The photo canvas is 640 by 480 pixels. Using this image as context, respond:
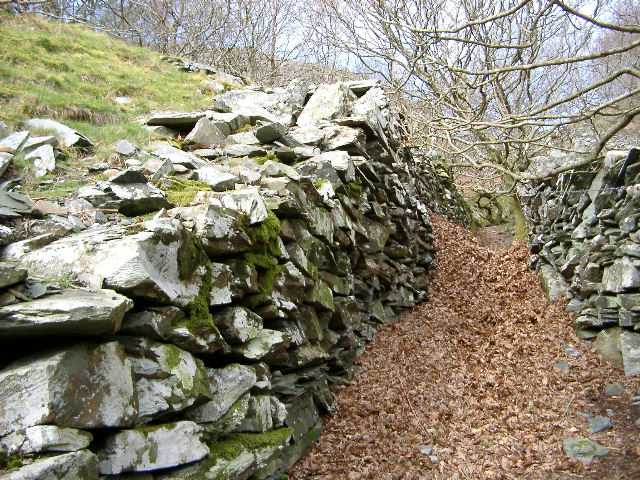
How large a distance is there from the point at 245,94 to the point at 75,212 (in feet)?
27.2

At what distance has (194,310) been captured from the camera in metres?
4.20

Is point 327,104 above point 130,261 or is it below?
above

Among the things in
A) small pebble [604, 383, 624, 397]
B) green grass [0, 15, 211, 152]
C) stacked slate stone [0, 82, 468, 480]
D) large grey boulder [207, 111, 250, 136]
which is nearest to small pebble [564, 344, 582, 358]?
small pebble [604, 383, 624, 397]

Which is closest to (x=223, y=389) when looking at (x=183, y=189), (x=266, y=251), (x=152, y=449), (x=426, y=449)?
(x=152, y=449)

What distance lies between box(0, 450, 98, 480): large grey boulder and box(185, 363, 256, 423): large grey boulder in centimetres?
109

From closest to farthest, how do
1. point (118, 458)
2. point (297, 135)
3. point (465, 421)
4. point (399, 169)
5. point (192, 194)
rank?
point (118, 458)
point (192, 194)
point (465, 421)
point (297, 135)
point (399, 169)

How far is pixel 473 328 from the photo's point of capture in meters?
9.77

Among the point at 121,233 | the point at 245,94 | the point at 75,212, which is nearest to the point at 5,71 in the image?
the point at 245,94

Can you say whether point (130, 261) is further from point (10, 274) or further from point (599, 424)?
point (599, 424)


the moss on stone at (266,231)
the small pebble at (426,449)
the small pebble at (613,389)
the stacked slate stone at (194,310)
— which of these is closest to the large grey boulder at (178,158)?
the stacked slate stone at (194,310)

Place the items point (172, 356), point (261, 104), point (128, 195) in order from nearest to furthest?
1. point (172, 356)
2. point (128, 195)
3. point (261, 104)

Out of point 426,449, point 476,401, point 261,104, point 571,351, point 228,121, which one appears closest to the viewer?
point 426,449

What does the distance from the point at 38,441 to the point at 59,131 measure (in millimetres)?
5861

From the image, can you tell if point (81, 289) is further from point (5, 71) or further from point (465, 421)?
point (5, 71)
